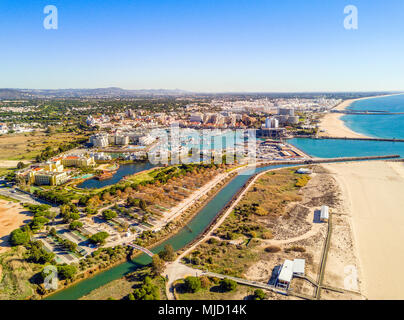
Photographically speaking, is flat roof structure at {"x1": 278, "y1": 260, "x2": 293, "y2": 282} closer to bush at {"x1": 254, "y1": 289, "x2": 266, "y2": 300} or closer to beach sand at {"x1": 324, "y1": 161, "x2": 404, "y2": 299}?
bush at {"x1": 254, "y1": 289, "x2": 266, "y2": 300}

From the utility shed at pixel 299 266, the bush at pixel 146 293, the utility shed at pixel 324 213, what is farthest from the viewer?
the utility shed at pixel 324 213

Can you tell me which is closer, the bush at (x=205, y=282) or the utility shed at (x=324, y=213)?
the bush at (x=205, y=282)

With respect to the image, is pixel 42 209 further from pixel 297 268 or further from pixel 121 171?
pixel 297 268

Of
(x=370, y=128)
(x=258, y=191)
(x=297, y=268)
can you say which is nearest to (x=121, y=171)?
(x=258, y=191)

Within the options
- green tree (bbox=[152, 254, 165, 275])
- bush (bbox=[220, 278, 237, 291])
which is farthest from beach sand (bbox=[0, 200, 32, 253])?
bush (bbox=[220, 278, 237, 291])

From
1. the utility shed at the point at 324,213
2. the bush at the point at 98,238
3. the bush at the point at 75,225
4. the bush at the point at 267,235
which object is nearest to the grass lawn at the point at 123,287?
the bush at the point at 98,238

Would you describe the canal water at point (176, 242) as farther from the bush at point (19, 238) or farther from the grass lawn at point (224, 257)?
the bush at point (19, 238)
